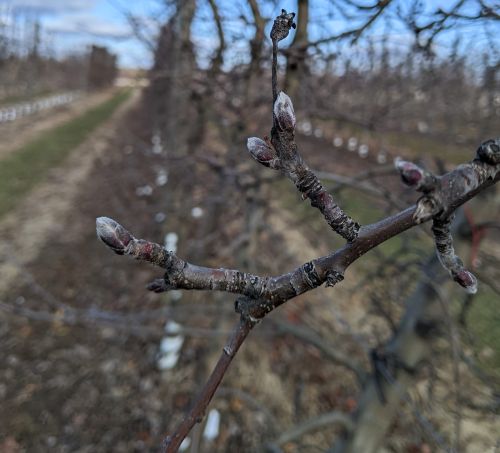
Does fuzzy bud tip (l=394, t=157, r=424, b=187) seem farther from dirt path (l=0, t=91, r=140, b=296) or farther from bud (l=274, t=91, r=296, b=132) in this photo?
dirt path (l=0, t=91, r=140, b=296)

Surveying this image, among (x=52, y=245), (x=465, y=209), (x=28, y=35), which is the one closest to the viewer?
(x=465, y=209)

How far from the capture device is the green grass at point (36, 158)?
14.6m

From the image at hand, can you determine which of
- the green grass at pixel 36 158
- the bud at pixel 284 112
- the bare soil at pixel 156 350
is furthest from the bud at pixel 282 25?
the green grass at pixel 36 158

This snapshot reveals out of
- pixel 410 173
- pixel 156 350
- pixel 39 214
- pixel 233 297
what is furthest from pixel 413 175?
pixel 39 214

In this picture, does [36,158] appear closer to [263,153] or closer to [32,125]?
[32,125]

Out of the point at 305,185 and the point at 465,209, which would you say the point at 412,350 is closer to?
the point at 465,209

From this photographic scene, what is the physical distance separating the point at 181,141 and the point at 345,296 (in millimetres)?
4575

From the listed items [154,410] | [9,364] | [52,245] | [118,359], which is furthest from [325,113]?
[52,245]

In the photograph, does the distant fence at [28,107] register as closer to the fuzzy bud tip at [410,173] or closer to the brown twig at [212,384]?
the brown twig at [212,384]

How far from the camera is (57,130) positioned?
25.5 m

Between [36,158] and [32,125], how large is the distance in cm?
824

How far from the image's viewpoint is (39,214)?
42.8 feet

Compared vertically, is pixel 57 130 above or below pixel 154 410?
below

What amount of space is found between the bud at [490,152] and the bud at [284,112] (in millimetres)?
309
